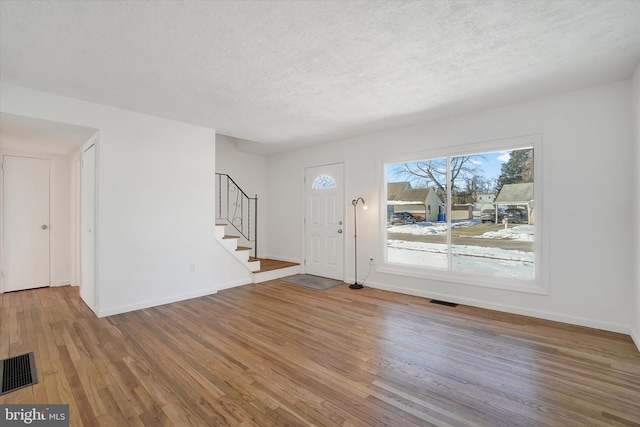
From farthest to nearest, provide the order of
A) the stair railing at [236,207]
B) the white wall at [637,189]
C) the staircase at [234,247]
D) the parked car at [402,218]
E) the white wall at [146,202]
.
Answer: the stair railing at [236,207] < the staircase at [234,247] < the parked car at [402,218] < the white wall at [146,202] < the white wall at [637,189]

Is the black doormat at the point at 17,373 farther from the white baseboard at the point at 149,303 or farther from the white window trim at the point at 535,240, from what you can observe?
the white window trim at the point at 535,240

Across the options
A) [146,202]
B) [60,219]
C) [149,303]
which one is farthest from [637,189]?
[60,219]

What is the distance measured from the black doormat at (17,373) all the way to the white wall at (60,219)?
3.29 metres

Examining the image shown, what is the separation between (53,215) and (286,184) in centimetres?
435

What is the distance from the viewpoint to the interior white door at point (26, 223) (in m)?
4.82

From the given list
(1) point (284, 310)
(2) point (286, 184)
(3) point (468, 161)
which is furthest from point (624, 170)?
(2) point (286, 184)

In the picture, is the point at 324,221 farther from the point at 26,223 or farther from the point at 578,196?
the point at 26,223

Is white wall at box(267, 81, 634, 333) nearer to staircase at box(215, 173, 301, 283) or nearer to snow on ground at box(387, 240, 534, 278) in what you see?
snow on ground at box(387, 240, 534, 278)

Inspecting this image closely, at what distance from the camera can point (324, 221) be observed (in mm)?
5879

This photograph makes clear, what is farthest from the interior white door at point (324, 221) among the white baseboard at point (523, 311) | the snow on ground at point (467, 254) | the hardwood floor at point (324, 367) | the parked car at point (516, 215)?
the parked car at point (516, 215)

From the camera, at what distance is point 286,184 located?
6617 mm

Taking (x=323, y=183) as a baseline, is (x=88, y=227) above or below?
below

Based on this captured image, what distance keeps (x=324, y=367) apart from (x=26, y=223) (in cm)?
581

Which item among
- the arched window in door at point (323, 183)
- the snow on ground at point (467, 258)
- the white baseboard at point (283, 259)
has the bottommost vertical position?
the white baseboard at point (283, 259)
